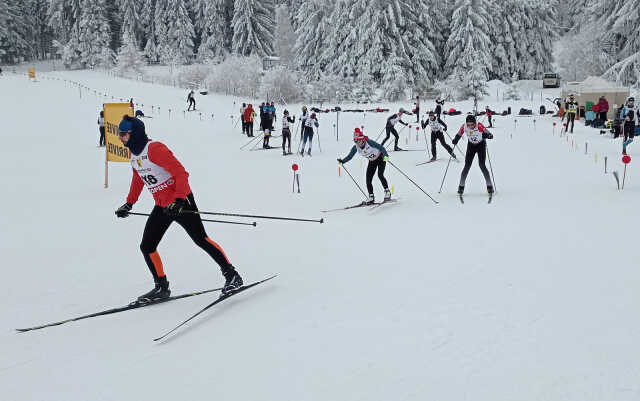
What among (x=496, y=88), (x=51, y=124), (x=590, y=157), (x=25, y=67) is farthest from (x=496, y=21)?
(x=25, y=67)

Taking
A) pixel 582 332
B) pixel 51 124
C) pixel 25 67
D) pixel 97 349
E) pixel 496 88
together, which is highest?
pixel 25 67

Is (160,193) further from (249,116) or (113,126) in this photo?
(249,116)

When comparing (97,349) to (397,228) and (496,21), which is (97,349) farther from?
(496,21)

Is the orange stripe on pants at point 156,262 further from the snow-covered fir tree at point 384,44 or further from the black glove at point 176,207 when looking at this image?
the snow-covered fir tree at point 384,44

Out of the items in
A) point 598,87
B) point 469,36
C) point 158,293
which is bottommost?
point 158,293

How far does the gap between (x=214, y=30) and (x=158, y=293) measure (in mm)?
63577

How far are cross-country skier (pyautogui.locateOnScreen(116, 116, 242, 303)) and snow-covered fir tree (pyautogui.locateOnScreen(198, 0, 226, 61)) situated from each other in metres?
61.0

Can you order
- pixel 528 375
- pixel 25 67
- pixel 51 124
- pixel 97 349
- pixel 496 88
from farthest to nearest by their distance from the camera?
pixel 25 67 → pixel 496 88 → pixel 51 124 → pixel 97 349 → pixel 528 375

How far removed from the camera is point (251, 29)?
5734 centimetres

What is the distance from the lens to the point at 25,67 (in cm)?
6962

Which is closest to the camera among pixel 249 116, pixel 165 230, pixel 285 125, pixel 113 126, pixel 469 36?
pixel 165 230

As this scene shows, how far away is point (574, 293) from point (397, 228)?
356cm

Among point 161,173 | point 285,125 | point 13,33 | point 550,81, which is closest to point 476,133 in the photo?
point 161,173

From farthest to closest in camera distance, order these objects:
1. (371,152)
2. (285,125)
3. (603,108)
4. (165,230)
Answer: (603,108) < (285,125) < (371,152) < (165,230)
